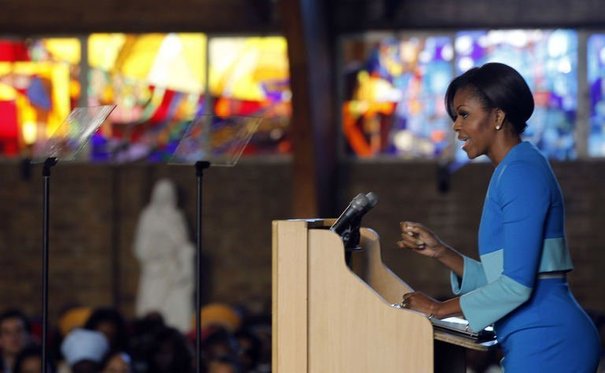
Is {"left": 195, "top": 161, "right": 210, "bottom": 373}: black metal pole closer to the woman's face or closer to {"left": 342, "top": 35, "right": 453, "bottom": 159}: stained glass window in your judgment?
the woman's face

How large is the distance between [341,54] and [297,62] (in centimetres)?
123

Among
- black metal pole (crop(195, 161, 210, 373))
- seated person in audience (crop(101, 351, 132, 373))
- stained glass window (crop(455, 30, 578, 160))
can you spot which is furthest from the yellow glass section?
black metal pole (crop(195, 161, 210, 373))

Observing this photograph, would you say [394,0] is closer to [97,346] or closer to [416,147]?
[416,147]

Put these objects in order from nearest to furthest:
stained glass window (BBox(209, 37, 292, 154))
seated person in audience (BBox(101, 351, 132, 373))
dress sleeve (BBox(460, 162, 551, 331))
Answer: dress sleeve (BBox(460, 162, 551, 331))
seated person in audience (BBox(101, 351, 132, 373))
stained glass window (BBox(209, 37, 292, 154))

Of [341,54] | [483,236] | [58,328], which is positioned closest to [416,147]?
[341,54]

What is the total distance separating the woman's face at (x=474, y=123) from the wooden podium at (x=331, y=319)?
14.1 inches

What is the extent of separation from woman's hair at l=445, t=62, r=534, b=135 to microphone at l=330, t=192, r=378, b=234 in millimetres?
342

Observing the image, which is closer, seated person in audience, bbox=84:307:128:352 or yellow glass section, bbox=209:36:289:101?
seated person in audience, bbox=84:307:128:352

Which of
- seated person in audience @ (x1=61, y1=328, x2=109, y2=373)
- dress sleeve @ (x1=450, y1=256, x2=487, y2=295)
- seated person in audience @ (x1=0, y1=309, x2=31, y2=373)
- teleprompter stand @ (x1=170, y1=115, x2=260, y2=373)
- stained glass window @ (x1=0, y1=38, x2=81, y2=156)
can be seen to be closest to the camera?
dress sleeve @ (x1=450, y1=256, x2=487, y2=295)

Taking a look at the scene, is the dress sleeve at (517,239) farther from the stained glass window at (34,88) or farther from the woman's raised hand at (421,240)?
the stained glass window at (34,88)

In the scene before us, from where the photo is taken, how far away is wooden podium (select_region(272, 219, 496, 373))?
7.77 feet

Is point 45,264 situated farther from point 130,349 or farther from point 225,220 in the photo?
point 225,220

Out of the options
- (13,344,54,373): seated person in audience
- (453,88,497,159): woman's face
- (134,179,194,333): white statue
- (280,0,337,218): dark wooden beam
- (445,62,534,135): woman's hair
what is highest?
(280,0,337,218): dark wooden beam

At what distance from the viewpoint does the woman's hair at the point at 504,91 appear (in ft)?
7.79
